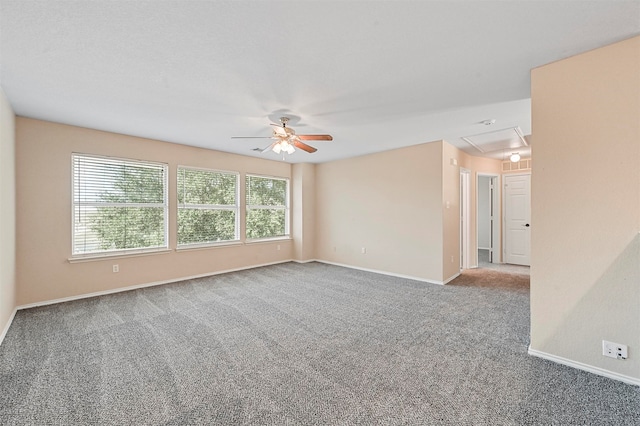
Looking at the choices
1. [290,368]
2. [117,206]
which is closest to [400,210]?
[290,368]

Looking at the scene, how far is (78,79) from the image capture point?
2.49 meters

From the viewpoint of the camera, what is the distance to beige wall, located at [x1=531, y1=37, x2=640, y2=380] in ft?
6.42

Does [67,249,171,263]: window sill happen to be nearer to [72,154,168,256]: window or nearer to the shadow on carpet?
[72,154,168,256]: window

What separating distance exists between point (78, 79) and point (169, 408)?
287cm

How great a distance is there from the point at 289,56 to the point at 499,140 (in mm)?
4170

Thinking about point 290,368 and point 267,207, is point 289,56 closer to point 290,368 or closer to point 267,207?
point 290,368

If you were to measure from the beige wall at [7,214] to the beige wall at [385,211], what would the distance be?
5.15m

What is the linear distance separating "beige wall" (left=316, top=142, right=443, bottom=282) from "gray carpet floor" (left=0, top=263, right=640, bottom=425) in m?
1.35

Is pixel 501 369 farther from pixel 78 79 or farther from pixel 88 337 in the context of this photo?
pixel 78 79

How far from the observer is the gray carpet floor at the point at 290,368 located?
170cm

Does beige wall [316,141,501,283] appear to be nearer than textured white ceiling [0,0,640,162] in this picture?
No

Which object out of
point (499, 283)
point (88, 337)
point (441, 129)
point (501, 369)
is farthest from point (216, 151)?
point (499, 283)

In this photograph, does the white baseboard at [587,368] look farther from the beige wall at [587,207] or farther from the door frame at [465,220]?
the door frame at [465,220]

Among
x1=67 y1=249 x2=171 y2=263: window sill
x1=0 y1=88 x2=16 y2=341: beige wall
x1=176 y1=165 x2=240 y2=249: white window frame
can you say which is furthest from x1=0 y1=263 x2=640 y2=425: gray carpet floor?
x1=176 y1=165 x2=240 y2=249: white window frame
